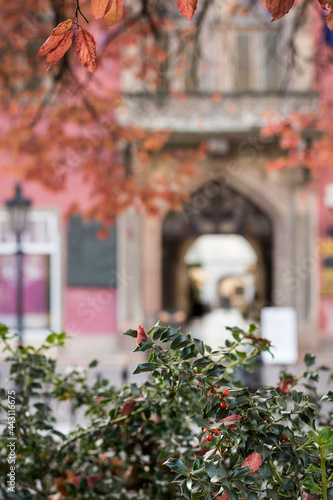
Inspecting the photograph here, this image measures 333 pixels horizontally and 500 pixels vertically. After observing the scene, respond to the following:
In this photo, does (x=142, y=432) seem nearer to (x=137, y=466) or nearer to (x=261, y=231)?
(x=137, y=466)

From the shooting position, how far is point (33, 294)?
40.9ft

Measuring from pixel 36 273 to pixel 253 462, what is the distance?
1136 centimetres

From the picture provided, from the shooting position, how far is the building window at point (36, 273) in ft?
40.1

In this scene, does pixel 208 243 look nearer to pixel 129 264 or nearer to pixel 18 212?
pixel 129 264

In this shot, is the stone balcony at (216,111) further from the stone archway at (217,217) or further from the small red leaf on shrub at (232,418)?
the small red leaf on shrub at (232,418)

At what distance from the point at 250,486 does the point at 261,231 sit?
11505 mm

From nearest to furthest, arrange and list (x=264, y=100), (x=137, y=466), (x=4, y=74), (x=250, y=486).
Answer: (x=250, y=486)
(x=137, y=466)
(x=4, y=74)
(x=264, y=100)

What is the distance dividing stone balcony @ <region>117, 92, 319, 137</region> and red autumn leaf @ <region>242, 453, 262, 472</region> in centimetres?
1061

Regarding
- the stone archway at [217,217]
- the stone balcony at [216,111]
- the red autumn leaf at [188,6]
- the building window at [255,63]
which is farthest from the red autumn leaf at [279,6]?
the stone archway at [217,217]

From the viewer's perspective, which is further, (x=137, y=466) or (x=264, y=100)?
(x=264, y=100)

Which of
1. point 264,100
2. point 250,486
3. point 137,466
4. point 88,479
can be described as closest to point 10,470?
point 88,479

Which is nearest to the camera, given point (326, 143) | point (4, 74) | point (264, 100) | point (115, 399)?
point (115, 399)

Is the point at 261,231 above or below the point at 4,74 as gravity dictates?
below

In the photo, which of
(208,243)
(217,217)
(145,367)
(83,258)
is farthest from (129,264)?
(208,243)
